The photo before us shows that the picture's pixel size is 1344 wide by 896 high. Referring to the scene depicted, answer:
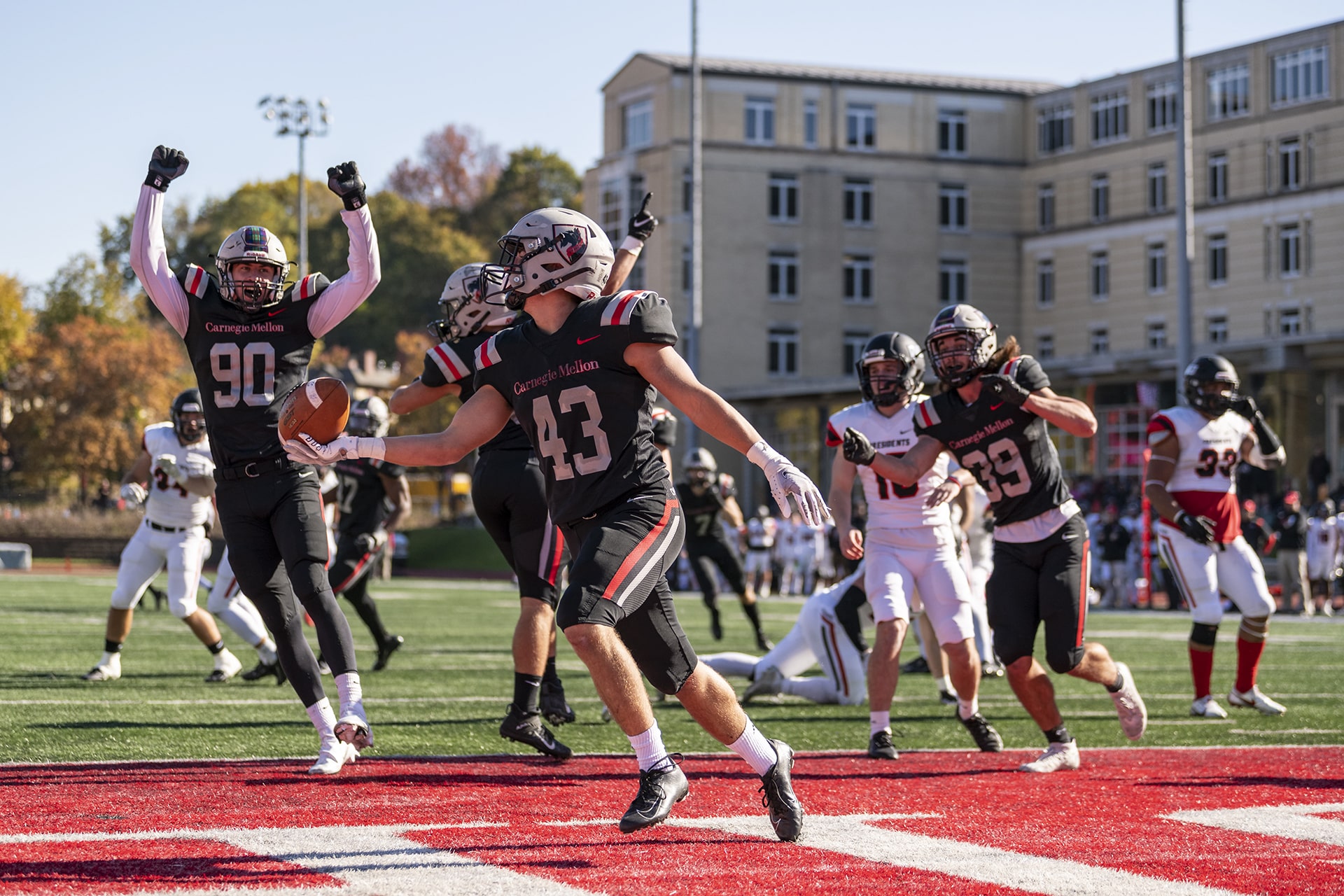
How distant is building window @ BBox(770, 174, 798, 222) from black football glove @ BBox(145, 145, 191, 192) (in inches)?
1969

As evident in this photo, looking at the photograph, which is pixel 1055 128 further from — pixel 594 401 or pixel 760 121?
pixel 594 401

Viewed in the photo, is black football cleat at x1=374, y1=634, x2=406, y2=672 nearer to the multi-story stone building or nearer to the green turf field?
the green turf field

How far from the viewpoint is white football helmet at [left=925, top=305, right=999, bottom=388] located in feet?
25.6

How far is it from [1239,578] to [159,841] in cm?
699

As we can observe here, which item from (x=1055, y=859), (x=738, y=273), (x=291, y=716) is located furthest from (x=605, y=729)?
(x=738, y=273)

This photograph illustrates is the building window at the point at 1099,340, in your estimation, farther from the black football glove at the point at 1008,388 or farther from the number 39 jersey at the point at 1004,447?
the black football glove at the point at 1008,388

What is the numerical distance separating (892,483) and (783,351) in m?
48.8

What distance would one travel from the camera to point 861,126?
56875 mm

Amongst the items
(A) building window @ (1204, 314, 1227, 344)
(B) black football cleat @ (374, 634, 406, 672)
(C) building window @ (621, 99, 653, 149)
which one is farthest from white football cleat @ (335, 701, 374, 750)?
(C) building window @ (621, 99, 653, 149)

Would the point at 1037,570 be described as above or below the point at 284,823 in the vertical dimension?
above

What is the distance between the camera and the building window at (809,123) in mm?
56406

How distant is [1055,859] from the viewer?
202 inches

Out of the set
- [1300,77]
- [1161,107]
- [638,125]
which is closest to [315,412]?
[1300,77]

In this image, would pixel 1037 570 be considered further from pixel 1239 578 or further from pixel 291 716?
pixel 291 716
